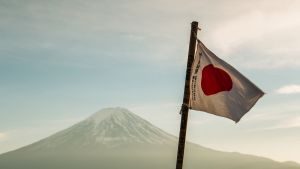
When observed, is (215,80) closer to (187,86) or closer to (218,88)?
(218,88)

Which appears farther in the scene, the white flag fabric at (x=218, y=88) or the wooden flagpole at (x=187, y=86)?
the white flag fabric at (x=218, y=88)

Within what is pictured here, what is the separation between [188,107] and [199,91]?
630 mm

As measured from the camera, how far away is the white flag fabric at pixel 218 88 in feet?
36.8

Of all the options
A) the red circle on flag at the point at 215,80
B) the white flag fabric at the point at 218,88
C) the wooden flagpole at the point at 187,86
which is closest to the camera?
the wooden flagpole at the point at 187,86

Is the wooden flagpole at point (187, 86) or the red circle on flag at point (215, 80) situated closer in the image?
the wooden flagpole at point (187, 86)

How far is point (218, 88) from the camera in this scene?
1149 cm

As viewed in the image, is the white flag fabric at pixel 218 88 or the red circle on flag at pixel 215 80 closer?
the white flag fabric at pixel 218 88

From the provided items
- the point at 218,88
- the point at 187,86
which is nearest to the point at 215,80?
the point at 218,88

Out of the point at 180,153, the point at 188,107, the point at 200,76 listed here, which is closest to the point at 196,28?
the point at 200,76

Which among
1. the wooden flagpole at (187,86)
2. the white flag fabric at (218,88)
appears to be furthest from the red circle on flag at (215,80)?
the wooden flagpole at (187,86)

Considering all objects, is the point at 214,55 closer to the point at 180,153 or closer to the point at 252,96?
the point at 252,96

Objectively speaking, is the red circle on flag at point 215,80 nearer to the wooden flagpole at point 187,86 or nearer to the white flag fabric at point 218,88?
the white flag fabric at point 218,88

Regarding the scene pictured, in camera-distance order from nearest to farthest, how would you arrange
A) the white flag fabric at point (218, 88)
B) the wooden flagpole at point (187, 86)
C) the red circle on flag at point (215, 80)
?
1. the wooden flagpole at point (187, 86)
2. the white flag fabric at point (218, 88)
3. the red circle on flag at point (215, 80)

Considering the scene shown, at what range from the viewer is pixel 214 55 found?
37.0 feet
